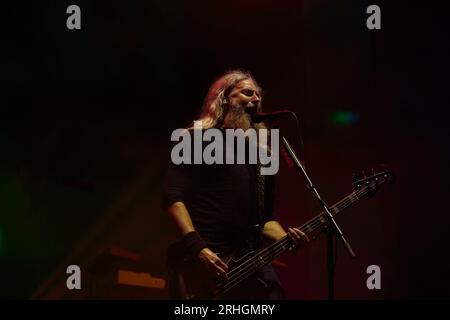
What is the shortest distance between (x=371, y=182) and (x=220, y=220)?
947 mm

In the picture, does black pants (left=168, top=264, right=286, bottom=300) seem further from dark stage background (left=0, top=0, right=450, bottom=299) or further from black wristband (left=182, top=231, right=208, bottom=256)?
dark stage background (left=0, top=0, right=450, bottom=299)

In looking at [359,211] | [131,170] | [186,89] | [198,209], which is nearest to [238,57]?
[186,89]

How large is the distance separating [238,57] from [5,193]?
2.16 metres

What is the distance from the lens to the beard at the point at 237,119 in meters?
2.99

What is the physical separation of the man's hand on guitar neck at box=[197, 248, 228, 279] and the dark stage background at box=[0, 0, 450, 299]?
1915 millimetres

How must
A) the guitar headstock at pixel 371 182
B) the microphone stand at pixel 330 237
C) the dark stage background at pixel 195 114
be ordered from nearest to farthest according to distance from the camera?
1. the microphone stand at pixel 330 237
2. the guitar headstock at pixel 371 182
3. the dark stage background at pixel 195 114

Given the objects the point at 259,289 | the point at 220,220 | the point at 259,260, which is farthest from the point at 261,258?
the point at 220,220

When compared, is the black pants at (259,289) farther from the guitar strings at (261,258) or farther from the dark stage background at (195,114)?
the dark stage background at (195,114)

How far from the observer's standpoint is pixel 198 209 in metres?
2.66

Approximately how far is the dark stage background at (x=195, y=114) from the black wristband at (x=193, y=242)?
187 cm

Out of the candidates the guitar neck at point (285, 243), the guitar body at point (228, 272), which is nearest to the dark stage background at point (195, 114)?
the guitar neck at point (285, 243)

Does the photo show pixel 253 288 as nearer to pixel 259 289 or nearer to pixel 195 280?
pixel 259 289

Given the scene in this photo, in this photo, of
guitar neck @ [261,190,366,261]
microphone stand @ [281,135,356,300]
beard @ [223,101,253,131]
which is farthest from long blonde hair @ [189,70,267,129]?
guitar neck @ [261,190,366,261]

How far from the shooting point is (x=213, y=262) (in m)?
2.41
